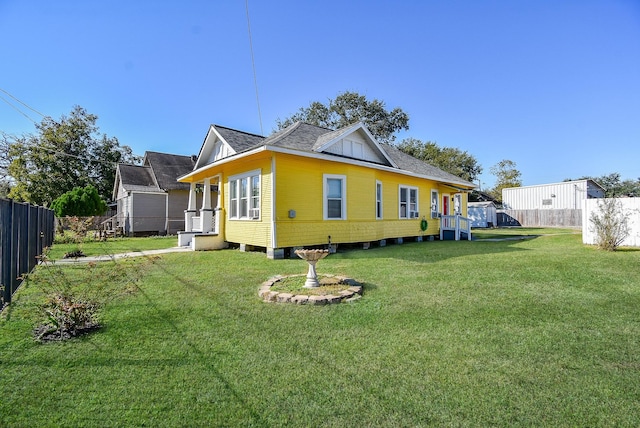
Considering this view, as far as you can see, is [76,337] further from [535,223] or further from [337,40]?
[535,223]

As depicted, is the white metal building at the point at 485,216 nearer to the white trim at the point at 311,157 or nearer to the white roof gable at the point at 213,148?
the white trim at the point at 311,157

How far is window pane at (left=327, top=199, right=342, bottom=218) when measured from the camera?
10.6 metres

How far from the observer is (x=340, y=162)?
10.5m

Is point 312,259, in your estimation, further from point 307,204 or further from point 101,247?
point 101,247

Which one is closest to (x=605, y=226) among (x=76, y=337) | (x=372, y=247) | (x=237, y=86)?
(x=372, y=247)

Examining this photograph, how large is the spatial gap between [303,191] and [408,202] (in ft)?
20.6

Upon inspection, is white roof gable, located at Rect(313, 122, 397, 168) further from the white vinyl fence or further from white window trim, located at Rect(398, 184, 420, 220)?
the white vinyl fence

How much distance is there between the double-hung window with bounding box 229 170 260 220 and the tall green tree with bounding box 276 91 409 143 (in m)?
21.9

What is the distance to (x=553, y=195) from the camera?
2670 centimetres

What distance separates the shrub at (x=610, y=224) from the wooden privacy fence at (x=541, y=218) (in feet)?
55.0

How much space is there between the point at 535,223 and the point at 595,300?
26782 mm

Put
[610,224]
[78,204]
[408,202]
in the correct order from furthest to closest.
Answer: [78,204]
[408,202]
[610,224]

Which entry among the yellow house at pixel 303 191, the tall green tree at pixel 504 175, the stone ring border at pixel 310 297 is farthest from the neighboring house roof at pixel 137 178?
the tall green tree at pixel 504 175

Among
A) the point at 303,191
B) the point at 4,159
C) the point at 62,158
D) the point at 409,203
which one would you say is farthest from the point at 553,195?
the point at 4,159
